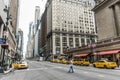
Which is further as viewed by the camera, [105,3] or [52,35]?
[52,35]

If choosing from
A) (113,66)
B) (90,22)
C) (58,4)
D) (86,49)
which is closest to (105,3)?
(86,49)

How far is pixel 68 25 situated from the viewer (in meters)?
113

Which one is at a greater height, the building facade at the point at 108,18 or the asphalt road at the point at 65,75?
the building facade at the point at 108,18

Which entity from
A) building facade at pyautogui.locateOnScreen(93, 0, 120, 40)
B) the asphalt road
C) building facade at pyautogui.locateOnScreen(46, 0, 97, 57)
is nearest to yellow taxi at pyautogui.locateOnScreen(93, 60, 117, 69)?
the asphalt road

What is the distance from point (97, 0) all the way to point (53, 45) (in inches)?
2059

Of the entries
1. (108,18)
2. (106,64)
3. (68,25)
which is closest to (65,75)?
(106,64)

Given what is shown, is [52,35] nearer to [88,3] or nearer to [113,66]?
[88,3]

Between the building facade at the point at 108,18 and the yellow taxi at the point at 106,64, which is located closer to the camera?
the yellow taxi at the point at 106,64

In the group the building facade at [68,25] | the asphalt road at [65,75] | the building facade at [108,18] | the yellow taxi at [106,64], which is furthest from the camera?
the building facade at [68,25]

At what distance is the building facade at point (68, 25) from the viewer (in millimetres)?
106188

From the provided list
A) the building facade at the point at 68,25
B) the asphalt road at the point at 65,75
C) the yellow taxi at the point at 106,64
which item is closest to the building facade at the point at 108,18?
the yellow taxi at the point at 106,64

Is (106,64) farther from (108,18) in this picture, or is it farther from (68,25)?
(68,25)

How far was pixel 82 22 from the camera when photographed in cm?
12056

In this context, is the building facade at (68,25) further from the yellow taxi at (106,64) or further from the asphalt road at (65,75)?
the asphalt road at (65,75)
